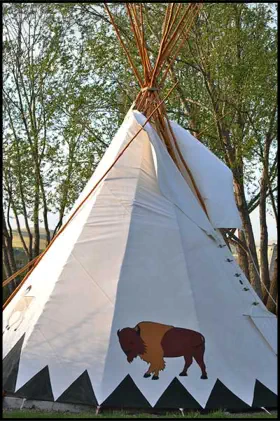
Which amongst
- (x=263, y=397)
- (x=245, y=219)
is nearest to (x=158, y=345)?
(x=263, y=397)

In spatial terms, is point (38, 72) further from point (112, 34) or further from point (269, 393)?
point (269, 393)

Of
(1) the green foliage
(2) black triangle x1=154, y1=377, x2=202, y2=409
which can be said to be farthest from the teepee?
(1) the green foliage

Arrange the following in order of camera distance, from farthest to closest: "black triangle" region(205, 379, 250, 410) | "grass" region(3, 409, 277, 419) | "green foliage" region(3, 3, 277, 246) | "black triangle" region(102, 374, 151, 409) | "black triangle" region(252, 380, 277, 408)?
"green foliage" region(3, 3, 277, 246) → "black triangle" region(252, 380, 277, 408) → "black triangle" region(205, 379, 250, 410) → "black triangle" region(102, 374, 151, 409) → "grass" region(3, 409, 277, 419)

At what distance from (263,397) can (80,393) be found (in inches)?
57.0

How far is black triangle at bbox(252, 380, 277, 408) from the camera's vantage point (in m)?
6.06

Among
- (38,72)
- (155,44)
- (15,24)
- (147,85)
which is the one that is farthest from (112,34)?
(147,85)

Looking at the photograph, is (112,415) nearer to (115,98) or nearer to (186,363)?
(186,363)

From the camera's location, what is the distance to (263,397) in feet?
20.1

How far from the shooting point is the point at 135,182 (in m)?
6.98

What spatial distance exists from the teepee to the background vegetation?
17.8ft

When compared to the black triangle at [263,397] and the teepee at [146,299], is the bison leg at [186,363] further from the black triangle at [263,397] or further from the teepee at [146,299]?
the black triangle at [263,397]

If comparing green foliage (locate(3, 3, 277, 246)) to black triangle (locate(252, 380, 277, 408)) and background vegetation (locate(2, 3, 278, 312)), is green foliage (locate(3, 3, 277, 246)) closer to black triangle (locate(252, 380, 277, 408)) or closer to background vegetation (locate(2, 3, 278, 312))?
background vegetation (locate(2, 3, 278, 312))

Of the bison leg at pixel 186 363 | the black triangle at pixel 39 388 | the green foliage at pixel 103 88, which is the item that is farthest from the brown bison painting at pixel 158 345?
the green foliage at pixel 103 88

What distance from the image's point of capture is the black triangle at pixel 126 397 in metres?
5.81
